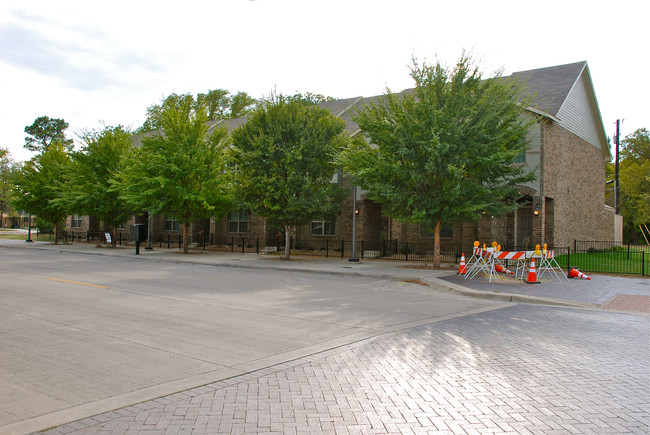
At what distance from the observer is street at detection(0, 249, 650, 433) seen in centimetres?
425

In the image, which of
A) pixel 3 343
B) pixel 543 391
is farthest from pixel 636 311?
pixel 3 343

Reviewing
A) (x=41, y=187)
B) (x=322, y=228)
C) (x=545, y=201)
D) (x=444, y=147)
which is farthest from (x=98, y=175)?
(x=545, y=201)

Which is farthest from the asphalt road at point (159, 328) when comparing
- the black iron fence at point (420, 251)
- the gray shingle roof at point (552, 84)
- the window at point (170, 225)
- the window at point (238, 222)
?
the window at point (170, 225)

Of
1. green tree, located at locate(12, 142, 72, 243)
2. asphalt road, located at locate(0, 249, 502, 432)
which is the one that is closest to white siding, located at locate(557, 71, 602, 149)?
asphalt road, located at locate(0, 249, 502, 432)

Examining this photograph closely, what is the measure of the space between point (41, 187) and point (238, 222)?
629 inches

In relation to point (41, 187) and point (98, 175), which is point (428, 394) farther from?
point (41, 187)

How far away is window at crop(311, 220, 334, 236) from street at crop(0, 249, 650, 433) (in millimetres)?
18948

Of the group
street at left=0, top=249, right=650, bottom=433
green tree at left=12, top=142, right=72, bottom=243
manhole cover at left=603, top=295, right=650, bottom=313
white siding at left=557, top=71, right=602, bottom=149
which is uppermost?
white siding at left=557, top=71, right=602, bottom=149

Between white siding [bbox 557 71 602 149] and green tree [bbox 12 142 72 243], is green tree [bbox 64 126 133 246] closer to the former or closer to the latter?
→ green tree [bbox 12 142 72 243]

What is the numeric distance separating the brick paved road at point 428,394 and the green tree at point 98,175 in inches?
1150

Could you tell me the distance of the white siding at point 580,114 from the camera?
25.9 m

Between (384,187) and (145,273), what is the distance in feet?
31.7

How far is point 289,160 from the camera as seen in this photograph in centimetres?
2228

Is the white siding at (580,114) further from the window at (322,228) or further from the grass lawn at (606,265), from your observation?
the window at (322,228)
